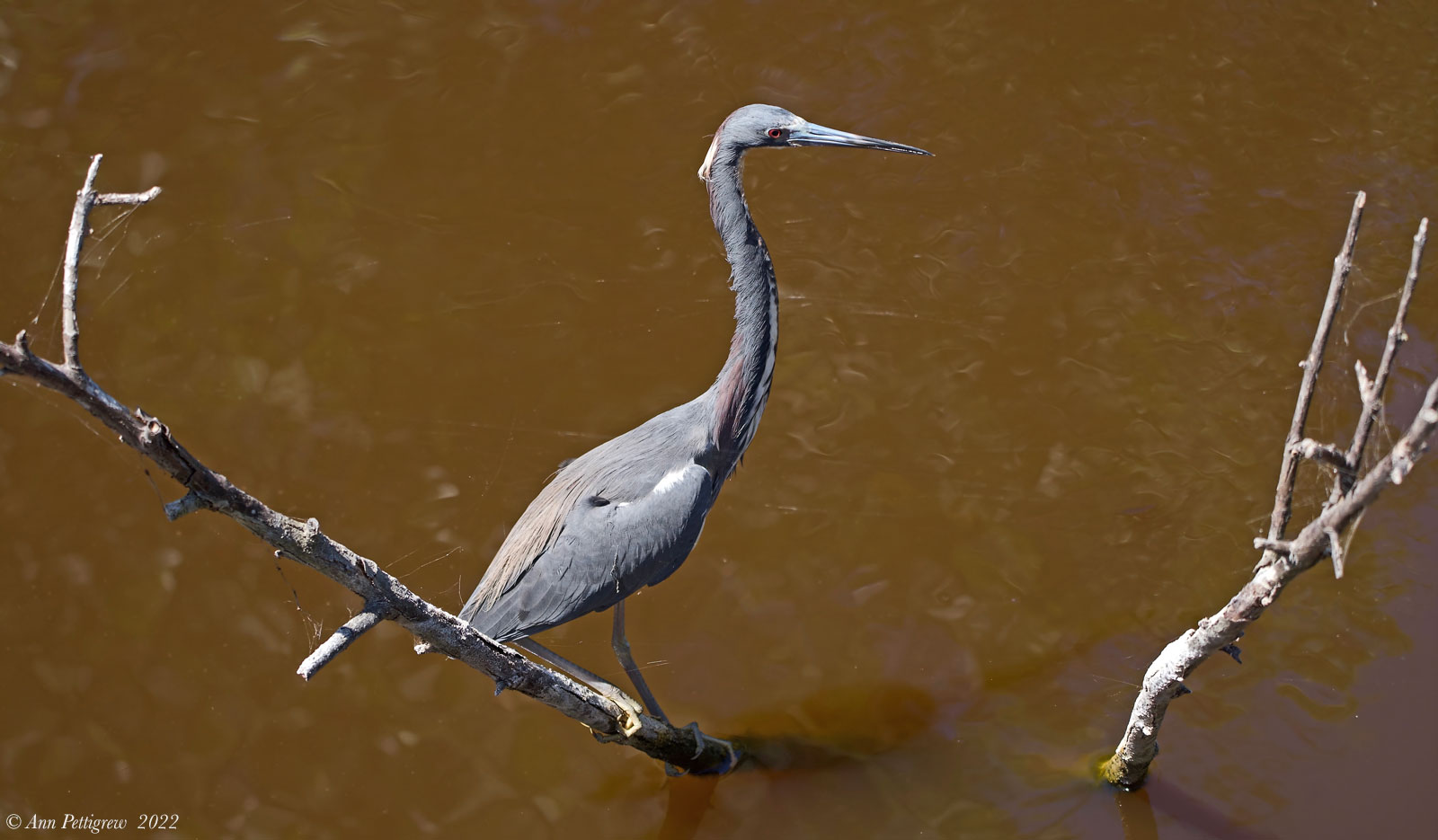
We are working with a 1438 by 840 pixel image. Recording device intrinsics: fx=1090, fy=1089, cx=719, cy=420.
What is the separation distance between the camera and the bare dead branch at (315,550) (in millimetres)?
2395

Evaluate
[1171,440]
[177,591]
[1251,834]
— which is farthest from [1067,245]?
[177,591]

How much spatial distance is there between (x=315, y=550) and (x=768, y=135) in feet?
8.59

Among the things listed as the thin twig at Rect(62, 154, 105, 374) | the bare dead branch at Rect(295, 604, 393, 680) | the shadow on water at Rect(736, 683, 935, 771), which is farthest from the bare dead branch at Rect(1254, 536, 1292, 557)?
the thin twig at Rect(62, 154, 105, 374)

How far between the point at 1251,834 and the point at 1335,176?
4.45 metres

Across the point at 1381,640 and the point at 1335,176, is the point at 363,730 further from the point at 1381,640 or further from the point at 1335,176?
the point at 1335,176

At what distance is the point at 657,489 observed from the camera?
4730mm

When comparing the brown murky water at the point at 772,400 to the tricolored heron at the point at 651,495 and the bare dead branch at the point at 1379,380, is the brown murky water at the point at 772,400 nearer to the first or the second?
the tricolored heron at the point at 651,495

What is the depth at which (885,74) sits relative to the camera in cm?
784

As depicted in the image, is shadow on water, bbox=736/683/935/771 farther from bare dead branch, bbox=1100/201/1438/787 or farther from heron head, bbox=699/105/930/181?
heron head, bbox=699/105/930/181

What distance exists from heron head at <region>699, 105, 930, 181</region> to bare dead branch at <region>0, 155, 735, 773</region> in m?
2.17

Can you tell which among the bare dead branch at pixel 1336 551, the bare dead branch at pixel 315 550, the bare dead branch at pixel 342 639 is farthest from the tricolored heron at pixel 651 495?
the bare dead branch at pixel 1336 551

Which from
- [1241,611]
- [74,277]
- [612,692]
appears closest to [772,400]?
[612,692]

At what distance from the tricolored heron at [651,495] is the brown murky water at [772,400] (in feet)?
2.74

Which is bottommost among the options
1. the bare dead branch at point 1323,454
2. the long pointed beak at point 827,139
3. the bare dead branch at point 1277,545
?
the bare dead branch at point 1277,545
